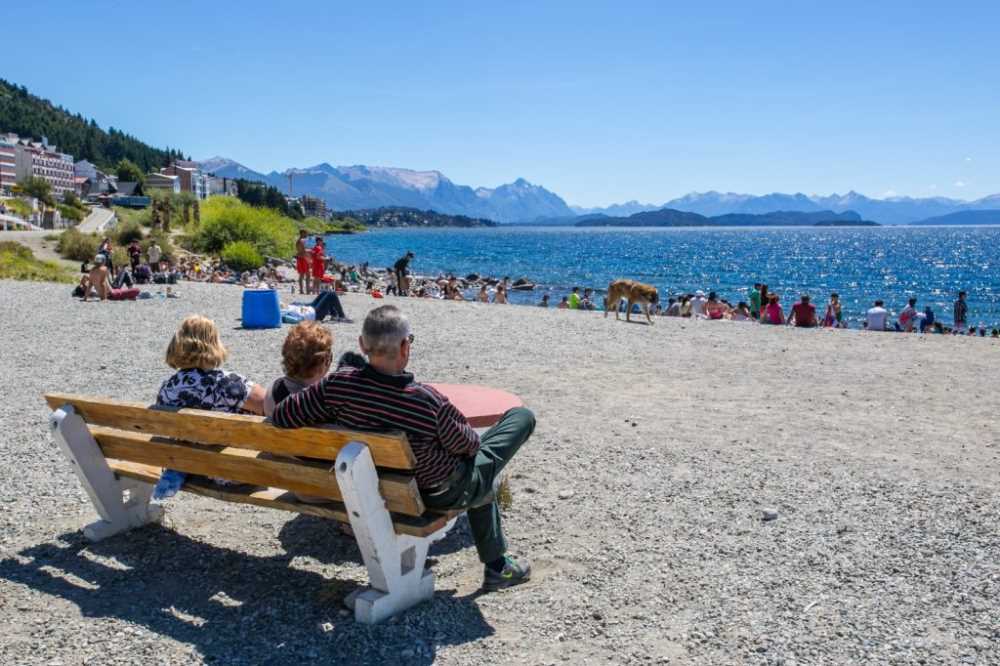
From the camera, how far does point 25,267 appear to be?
28891 millimetres

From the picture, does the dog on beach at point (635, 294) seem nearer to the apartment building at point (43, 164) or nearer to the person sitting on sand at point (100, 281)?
the person sitting on sand at point (100, 281)

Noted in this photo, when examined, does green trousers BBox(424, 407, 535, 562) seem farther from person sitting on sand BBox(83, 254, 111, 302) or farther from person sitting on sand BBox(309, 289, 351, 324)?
person sitting on sand BBox(83, 254, 111, 302)

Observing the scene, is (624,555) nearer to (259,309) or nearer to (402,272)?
(259,309)

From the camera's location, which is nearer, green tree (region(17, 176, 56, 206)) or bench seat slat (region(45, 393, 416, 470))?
bench seat slat (region(45, 393, 416, 470))

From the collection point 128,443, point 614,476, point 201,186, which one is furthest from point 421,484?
point 201,186

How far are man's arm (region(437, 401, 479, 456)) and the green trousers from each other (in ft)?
0.37

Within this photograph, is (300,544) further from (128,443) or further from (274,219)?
(274,219)

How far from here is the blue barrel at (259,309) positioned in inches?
561

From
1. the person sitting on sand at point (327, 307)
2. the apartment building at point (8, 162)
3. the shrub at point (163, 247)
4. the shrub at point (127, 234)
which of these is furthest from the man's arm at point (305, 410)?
the apartment building at point (8, 162)

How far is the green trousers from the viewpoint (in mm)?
3520

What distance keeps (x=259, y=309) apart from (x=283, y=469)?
11.2 metres

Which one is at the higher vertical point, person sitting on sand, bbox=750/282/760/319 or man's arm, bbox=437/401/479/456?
man's arm, bbox=437/401/479/456

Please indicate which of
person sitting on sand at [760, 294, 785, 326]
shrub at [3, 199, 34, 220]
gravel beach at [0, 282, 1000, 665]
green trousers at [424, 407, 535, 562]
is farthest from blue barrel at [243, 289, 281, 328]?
shrub at [3, 199, 34, 220]

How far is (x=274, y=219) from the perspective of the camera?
5244cm
